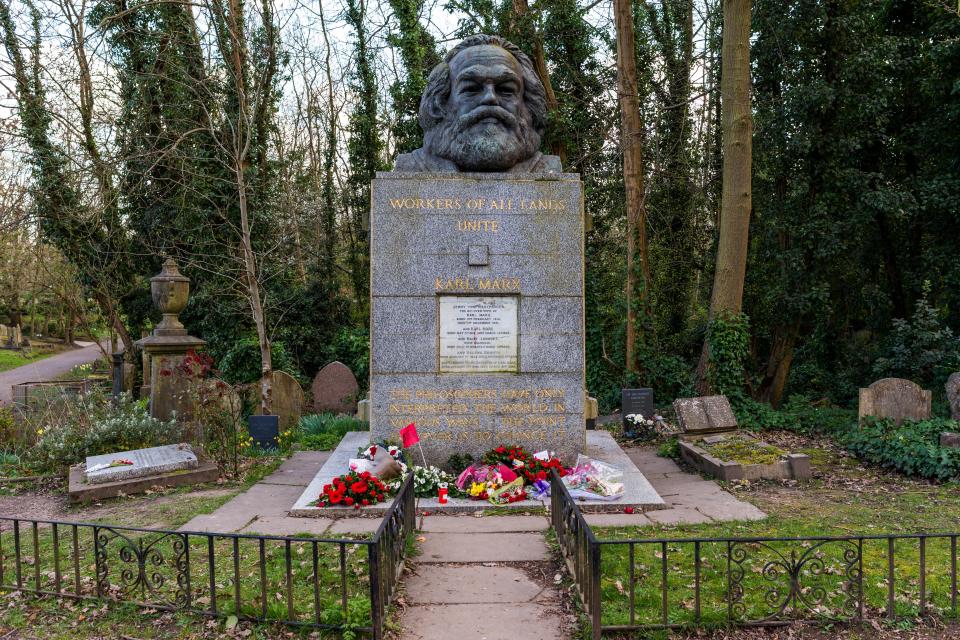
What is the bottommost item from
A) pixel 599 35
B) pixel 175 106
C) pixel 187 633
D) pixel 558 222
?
pixel 187 633

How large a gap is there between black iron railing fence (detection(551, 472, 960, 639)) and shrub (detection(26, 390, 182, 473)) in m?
5.78

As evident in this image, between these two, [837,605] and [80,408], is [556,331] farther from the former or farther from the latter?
[80,408]

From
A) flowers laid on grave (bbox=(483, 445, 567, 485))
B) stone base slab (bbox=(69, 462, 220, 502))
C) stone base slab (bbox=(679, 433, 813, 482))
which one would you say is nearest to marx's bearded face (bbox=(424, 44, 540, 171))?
flowers laid on grave (bbox=(483, 445, 567, 485))

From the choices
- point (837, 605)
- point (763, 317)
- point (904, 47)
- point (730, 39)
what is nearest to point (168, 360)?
point (837, 605)

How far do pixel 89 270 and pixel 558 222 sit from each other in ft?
38.9

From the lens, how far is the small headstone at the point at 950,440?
789cm

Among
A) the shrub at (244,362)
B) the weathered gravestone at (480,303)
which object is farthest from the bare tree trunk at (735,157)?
the shrub at (244,362)

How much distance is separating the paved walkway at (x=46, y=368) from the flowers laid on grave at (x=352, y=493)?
14447mm

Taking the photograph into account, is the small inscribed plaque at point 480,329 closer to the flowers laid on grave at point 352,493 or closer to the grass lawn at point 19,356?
the flowers laid on grave at point 352,493

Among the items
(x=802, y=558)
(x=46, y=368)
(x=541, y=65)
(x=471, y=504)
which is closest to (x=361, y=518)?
(x=471, y=504)

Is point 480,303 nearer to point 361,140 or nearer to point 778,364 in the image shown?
point 778,364

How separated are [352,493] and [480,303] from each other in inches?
90.3

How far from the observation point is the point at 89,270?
48.5 ft

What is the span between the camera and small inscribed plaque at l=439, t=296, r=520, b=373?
283 inches
